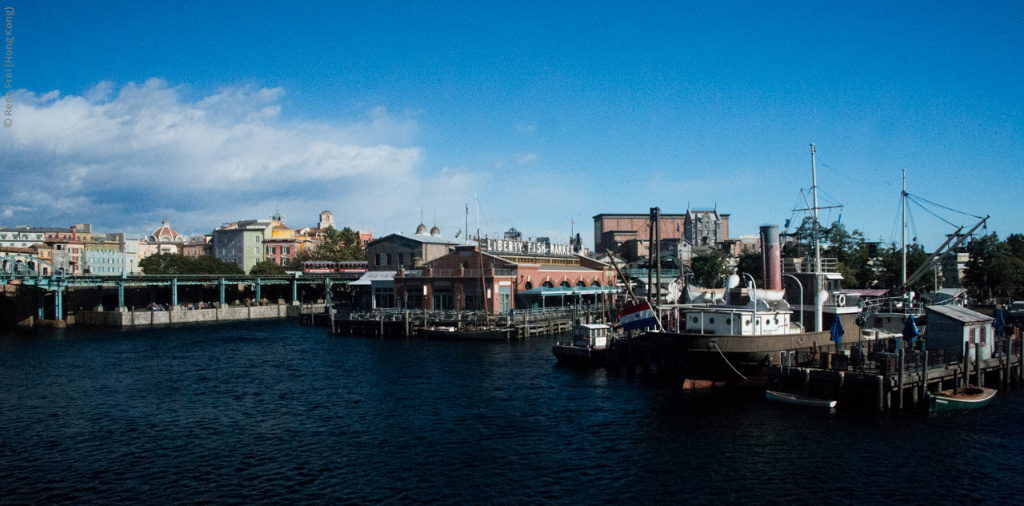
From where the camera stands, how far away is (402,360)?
1972 inches

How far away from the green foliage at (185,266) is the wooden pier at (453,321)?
55.2 m

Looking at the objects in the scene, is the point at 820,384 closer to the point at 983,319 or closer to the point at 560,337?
the point at 983,319

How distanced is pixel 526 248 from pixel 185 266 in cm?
7212

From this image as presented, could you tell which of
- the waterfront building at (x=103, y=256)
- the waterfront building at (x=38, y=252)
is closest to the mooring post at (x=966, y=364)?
the waterfront building at (x=38, y=252)

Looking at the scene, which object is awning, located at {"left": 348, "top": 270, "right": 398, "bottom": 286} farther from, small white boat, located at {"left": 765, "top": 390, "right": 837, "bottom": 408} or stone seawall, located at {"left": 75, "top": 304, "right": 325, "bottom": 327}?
small white boat, located at {"left": 765, "top": 390, "right": 837, "bottom": 408}

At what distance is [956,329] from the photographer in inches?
1385

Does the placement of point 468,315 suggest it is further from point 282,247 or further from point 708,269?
point 282,247

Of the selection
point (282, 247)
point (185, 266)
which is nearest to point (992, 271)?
point (185, 266)

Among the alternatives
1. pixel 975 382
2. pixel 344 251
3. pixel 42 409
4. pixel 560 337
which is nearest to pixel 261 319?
pixel 344 251

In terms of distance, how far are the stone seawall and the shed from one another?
3211 inches

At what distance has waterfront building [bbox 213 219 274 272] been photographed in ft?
495

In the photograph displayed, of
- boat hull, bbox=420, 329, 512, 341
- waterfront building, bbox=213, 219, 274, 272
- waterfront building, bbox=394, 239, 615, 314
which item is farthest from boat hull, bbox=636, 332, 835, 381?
waterfront building, bbox=213, 219, 274, 272

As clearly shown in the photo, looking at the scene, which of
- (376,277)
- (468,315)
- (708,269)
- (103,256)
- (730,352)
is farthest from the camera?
(103,256)

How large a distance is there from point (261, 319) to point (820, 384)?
265 feet
